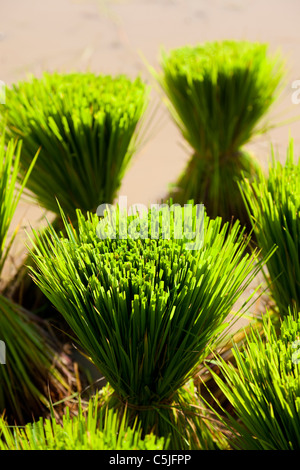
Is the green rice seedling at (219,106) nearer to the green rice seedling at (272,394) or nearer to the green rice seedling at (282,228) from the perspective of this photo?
the green rice seedling at (282,228)

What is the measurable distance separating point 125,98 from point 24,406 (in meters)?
0.43

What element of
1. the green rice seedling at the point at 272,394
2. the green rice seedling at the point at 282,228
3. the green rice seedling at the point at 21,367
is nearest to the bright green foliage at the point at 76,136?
Result: the green rice seedling at the point at 21,367

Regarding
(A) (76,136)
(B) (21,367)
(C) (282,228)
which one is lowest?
(B) (21,367)

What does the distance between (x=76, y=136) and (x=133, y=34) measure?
42.2 inches

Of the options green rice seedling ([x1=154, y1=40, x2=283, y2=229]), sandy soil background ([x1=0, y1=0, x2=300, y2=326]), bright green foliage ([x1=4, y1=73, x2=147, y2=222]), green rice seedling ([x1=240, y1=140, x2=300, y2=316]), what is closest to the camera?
green rice seedling ([x1=240, y1=140, x2=300, y2=316])

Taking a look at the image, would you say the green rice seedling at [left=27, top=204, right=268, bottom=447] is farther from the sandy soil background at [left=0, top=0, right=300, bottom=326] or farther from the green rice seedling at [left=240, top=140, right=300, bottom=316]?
the sandy soil background at [left=0, top=0, right=300, bottom=326]

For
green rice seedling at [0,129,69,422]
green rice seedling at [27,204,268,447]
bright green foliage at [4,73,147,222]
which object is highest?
bright green foliage at [4,73,147,222]

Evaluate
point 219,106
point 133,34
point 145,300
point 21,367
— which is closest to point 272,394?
point 145,300

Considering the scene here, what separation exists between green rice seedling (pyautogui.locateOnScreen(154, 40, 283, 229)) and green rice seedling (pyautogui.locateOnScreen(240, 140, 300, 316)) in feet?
0.96

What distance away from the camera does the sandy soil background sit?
147cm

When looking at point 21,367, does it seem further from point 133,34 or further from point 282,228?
point 133,34

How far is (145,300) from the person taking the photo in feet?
1.80

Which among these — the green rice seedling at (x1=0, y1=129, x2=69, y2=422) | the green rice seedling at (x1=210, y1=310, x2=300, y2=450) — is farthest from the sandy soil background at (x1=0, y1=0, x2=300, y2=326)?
the green rice seedling at (x1=210, y1=310, x2=300, y2=450)

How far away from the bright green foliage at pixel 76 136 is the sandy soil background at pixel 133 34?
0.46 metres
